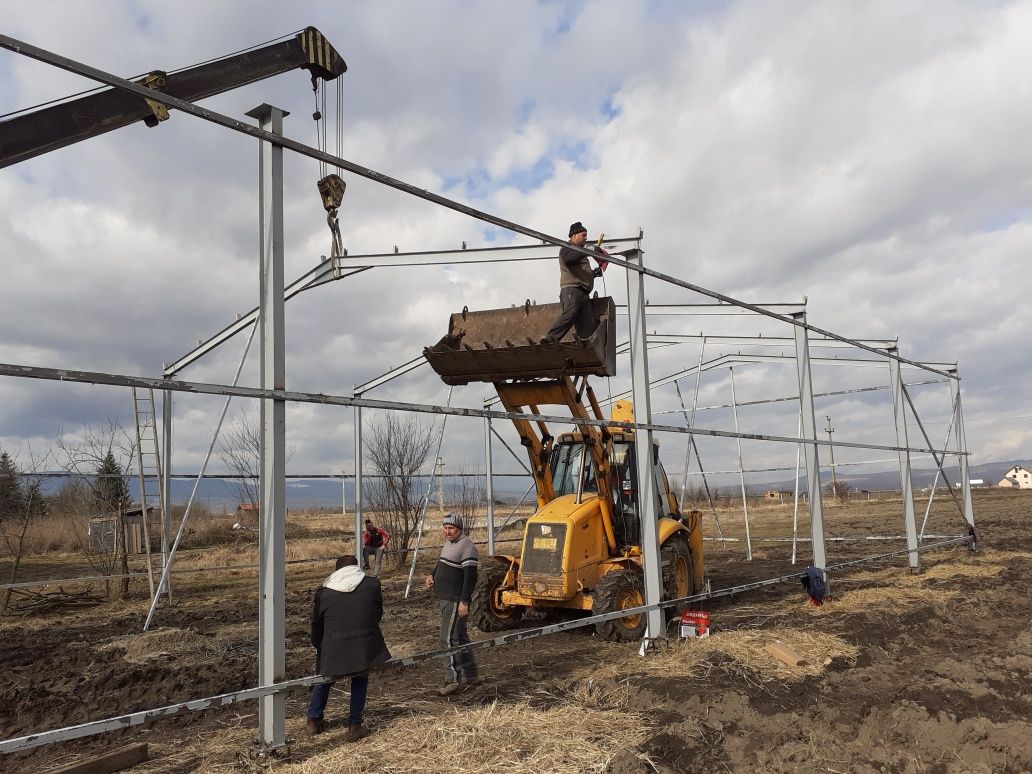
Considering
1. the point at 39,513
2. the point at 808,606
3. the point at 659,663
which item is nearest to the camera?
the point at 659,663

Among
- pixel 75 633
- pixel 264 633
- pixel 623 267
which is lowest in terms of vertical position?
pixel 75 633

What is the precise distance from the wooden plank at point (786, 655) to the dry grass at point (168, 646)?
6.12m

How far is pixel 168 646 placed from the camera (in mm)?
9391

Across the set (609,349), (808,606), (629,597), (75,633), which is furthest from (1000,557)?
(75,633)

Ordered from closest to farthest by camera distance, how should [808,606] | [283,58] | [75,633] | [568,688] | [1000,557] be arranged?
[568,688]
[283,58]
[808,606]
[75,633]
[1000,557]

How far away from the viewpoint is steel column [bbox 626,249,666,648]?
7.71 meters

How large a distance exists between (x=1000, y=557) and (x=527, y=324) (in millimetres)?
12546

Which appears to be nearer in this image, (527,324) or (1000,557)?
(527,324)

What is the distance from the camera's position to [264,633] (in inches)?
183

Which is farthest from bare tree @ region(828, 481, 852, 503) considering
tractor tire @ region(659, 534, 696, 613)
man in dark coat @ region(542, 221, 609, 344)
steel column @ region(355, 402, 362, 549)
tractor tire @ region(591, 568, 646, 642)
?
man in dark coat @ region(542, 221, 609, 344)

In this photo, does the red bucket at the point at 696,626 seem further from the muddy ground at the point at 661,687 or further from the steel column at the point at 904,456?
the steel column at the point at 904,456

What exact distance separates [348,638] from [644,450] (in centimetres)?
395

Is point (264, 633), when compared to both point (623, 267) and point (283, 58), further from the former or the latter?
point (283, 58)

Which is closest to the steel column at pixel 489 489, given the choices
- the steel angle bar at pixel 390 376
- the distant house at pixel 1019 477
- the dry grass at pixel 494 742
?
the steel angle bar at pixel 390 376
